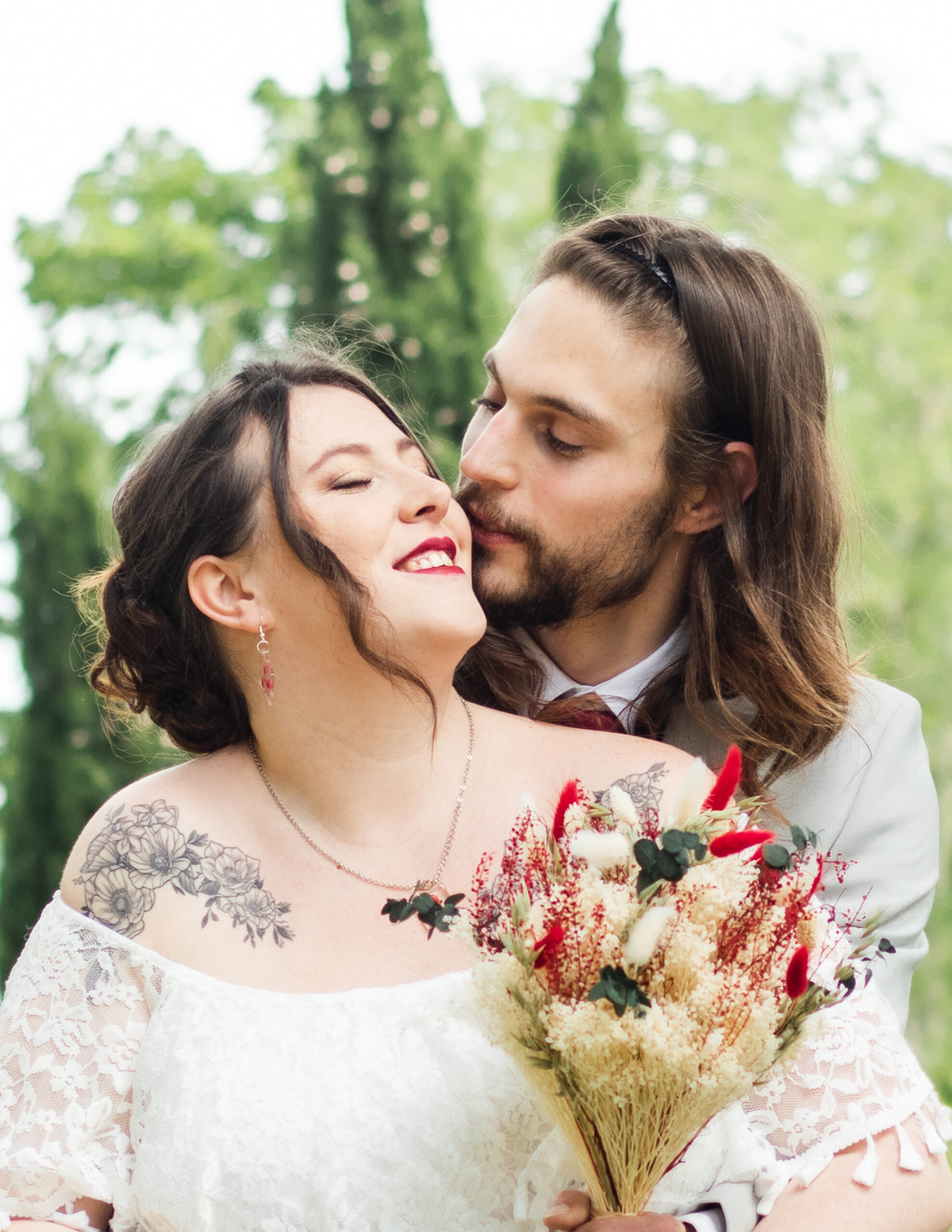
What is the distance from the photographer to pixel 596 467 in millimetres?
3396

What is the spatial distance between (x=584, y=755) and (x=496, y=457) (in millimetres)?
886

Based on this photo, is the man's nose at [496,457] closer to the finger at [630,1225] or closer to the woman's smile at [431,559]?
the woman's smile at [431,559]

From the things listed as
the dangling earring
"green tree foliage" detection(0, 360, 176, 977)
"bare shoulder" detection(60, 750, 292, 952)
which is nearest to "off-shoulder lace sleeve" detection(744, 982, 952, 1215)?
"bare shoulder" detection(60, 750, 292, 952)

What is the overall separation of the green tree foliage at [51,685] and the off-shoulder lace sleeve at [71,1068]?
550cm

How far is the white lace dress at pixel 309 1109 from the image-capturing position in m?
2.43

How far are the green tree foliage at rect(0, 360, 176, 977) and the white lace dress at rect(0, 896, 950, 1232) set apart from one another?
5576 mm

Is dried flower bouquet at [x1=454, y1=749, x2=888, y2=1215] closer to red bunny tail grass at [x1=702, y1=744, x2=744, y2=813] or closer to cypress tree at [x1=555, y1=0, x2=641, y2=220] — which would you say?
red bunny tail grass at [x1=702, y1=744, x2=744, y2=813]

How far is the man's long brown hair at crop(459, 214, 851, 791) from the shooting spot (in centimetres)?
338

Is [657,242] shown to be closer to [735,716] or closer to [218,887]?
[735,716]

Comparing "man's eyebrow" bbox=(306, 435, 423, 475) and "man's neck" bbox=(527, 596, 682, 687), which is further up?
"man's eyebrow" bbox=(306, 435, 423, 475)

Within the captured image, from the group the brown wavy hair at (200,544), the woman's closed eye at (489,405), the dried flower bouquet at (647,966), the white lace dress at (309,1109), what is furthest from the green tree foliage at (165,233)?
the dried flower bouquet at (647,966)

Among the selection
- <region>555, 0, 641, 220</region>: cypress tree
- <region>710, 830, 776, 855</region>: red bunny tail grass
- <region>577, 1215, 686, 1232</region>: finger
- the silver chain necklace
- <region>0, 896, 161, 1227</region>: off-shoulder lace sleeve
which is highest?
<region>555, 0, 641, 220</region>: cypress tree

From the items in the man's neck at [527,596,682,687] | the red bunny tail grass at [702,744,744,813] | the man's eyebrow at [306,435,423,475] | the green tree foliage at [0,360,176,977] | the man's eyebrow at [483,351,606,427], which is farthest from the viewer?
the green tree foliage at [0,360,176,977]

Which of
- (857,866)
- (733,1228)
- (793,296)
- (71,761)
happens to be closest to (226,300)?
(71,761)
